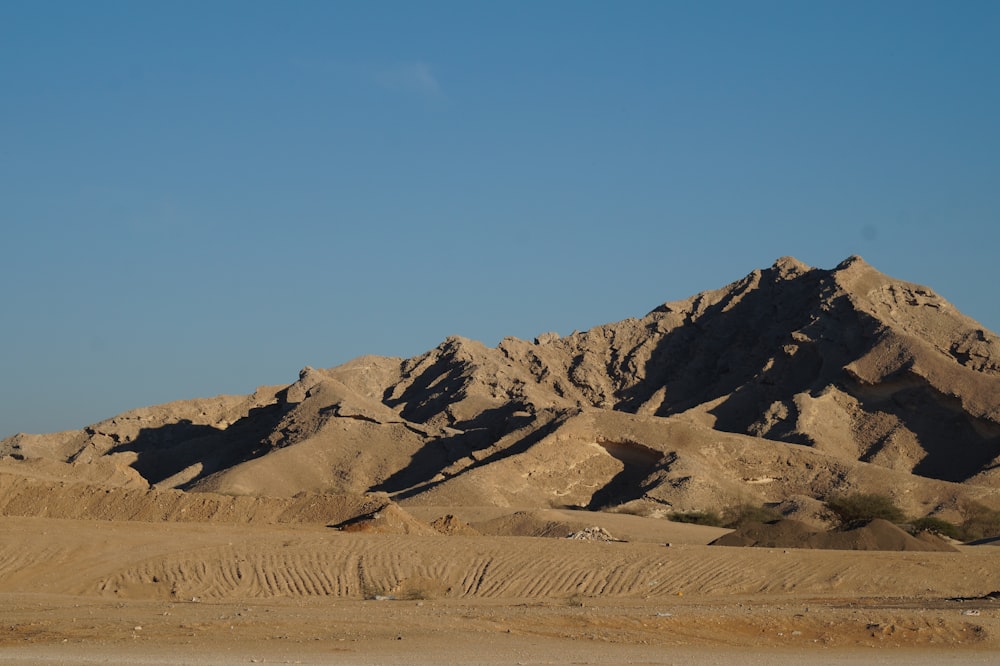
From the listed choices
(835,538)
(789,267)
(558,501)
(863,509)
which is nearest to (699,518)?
(863,509)

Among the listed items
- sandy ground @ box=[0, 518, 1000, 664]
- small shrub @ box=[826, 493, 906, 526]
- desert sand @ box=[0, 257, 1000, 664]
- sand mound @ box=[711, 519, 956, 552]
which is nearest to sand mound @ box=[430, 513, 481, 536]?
desert sand @ box=[0, 257, 1000, 664]

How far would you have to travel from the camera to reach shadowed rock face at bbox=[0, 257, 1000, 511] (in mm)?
47344

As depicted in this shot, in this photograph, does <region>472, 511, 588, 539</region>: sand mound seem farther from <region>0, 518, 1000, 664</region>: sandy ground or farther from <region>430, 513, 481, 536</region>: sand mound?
<region>0, 518, 1000, 664</region>: sandy ground

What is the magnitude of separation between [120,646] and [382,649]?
2906 mm

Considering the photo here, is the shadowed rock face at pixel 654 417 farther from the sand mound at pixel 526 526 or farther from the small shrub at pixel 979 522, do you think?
the sand mound at pixel 526 526

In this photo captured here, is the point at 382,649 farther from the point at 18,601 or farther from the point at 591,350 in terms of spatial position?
the point at 591,350

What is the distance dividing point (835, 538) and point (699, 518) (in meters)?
13.7

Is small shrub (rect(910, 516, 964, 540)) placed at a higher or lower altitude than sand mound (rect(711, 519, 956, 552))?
higher

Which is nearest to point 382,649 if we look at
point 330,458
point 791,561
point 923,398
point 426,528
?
point 791,561

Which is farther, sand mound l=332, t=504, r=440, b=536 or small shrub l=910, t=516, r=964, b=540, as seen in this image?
small shrub l=910, t=516, r=964, b=540

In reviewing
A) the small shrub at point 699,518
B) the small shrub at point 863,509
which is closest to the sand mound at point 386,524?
the small shrub at point 699,518

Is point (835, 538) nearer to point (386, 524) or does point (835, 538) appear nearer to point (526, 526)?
point (386, 524)

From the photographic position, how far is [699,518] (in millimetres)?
39562

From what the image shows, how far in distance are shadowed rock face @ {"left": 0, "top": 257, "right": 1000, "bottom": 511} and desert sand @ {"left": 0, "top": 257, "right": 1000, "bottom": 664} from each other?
0.48ft
